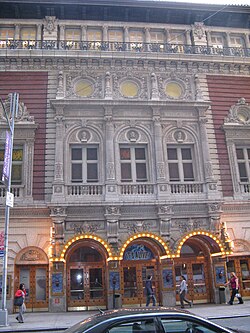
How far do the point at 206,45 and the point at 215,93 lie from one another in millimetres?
4107

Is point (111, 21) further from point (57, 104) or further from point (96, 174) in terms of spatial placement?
point (96, 174)

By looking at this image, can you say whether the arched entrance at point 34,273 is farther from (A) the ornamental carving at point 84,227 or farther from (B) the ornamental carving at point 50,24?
(B) the ornamental carving at point 50,24

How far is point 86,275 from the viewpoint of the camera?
20938mm

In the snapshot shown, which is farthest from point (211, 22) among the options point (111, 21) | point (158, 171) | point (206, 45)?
point (158, 171)

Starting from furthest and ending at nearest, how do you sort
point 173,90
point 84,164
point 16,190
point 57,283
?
point 173,90 → point 84,164 → point 16,190 → point 57,283

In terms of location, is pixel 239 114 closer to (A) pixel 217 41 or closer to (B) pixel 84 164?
(A) pixel 217 41

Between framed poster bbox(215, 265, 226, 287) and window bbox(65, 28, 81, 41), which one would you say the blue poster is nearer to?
framed poster bbox(215, 265, 226, 287)

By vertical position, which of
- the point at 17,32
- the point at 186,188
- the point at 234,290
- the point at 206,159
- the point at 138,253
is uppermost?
the point at 17,32

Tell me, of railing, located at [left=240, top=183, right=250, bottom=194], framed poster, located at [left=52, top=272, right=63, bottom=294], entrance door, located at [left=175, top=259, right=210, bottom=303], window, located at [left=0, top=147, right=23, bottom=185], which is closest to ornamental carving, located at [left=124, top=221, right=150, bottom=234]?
entrance door, located at [left=175, top=259, right=210, bottom=303]

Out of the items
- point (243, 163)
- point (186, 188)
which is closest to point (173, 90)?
point (243, 163)

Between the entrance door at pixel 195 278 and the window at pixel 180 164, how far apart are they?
213 inches

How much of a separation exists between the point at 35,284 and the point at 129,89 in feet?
46.8

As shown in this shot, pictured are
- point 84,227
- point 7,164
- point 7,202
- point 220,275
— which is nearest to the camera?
point 7,202

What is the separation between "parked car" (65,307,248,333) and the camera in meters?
5.37
